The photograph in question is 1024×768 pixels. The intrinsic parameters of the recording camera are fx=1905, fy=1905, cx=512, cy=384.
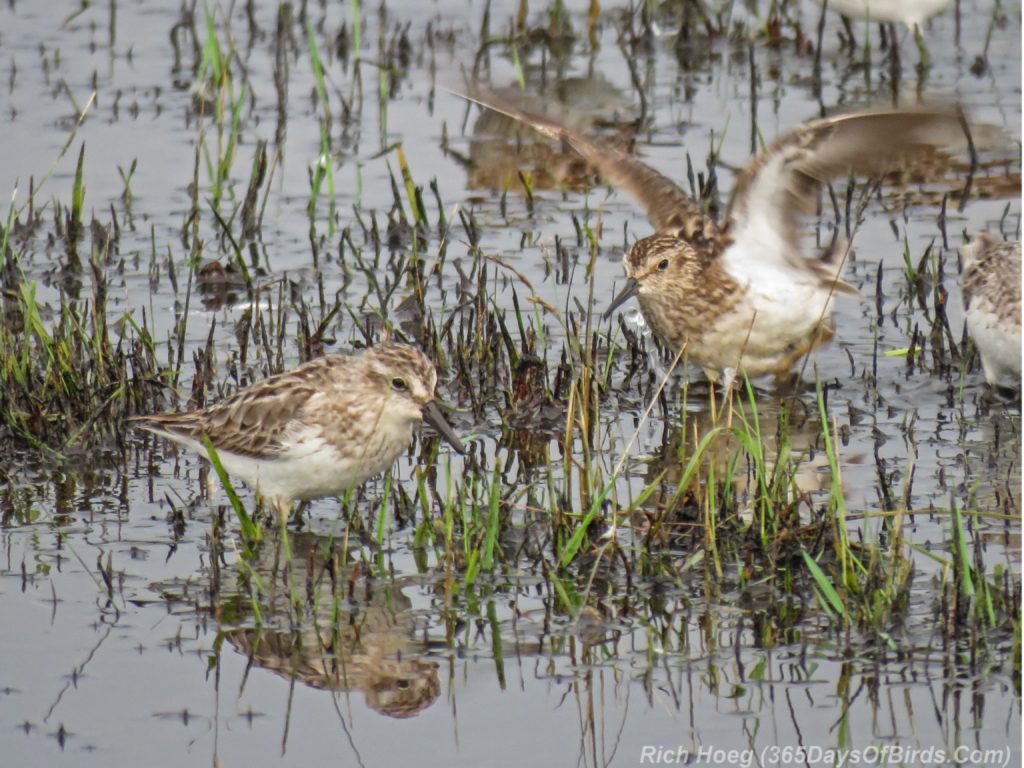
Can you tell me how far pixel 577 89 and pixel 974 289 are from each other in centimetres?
492

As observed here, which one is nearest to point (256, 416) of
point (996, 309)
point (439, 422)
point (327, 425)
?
point (327, 425)

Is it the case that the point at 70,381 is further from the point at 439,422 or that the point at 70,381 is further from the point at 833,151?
the point at 833,151

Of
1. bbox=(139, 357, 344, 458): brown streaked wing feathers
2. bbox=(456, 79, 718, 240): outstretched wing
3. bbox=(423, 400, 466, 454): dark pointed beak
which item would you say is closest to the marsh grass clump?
bbox=(139, 357, 344, 458): brown streaked wing feathers

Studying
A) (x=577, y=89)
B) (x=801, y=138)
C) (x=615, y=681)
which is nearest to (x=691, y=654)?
(x=615, y=681)

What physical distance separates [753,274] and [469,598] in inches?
103

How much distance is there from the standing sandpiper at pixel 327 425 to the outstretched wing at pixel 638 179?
6.89 ft

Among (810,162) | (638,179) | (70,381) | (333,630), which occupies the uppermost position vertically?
(810,162)

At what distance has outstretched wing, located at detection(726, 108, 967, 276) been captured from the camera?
7.04 meters

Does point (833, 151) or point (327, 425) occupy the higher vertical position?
point (833, 151)

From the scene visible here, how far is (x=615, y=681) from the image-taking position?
16.3 feet

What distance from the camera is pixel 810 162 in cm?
723

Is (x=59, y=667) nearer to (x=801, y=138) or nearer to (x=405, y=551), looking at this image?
(x=405, y=551)

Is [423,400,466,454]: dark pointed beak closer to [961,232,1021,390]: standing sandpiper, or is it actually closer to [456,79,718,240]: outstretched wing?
[456,79,718,240]: outstretched wing

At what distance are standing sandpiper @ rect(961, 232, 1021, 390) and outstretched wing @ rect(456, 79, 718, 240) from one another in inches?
41.9
